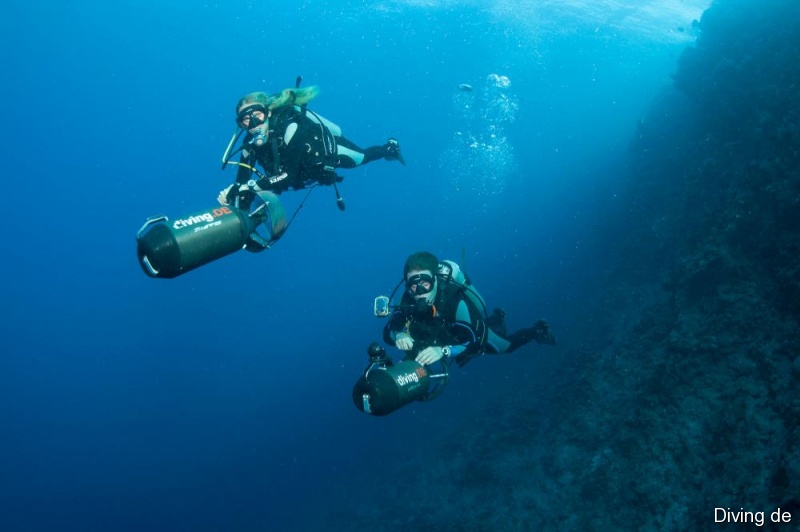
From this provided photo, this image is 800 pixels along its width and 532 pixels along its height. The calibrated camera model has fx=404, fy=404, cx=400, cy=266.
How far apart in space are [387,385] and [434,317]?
4.49 ft

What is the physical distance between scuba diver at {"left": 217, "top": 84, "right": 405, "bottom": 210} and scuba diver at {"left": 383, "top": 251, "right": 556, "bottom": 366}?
157 centimetres

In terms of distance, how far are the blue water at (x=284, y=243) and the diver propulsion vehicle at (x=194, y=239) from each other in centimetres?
969

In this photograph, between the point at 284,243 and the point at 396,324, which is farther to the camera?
the point at 284,243

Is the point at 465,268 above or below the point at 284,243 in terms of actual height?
below

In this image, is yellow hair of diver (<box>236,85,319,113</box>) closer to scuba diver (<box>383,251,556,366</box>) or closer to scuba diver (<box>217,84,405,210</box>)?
scuba diver (<box>217,84,405,210</box>)

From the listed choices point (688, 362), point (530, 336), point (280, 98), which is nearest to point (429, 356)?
point (280, 98)

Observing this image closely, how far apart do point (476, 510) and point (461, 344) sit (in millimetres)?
6722

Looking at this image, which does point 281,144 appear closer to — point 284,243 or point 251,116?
point 251,116

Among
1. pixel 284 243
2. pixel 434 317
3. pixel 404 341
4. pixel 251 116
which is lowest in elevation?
pixel 404 341

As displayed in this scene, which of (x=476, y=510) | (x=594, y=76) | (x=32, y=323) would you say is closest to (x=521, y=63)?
(x=594, y=76)

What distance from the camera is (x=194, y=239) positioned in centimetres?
279

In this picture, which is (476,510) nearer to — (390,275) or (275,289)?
(390,275)

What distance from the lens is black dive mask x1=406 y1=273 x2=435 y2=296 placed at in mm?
4281

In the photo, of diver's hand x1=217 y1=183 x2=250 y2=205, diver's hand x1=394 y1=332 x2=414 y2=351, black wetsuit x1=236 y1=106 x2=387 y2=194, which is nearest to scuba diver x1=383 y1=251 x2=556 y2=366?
diver's hand x1=394 y1=332 x2=414 y2=351
